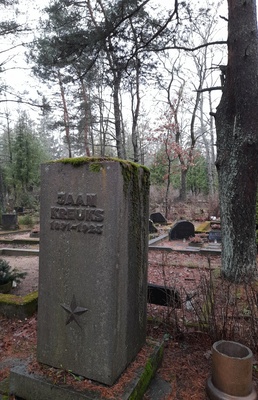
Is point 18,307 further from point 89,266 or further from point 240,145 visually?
point 240,145

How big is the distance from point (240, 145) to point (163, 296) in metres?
3.06

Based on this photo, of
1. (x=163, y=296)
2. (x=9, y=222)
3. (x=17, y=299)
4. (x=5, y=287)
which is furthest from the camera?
(x=9, y=222)

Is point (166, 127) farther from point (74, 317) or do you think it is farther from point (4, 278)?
point (74, 317)

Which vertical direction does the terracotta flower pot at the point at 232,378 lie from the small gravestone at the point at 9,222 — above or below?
below

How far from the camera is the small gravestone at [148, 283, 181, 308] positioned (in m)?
3.31

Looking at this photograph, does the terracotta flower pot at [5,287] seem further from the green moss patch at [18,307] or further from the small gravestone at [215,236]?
the small gravestone at [215,236]

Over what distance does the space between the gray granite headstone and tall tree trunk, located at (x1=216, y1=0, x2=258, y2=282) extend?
3.24 m

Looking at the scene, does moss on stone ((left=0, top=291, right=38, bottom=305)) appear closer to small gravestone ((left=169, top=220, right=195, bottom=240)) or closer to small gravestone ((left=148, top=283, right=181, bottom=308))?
small gravestone ((left=148, top=283, right=181, bottom=308))

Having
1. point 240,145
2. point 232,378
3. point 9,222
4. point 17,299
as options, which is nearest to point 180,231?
point 240,145

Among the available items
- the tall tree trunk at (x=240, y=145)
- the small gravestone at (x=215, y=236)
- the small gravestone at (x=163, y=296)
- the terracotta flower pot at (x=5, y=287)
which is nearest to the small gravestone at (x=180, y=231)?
the small gravestone at (x=215, y=236)

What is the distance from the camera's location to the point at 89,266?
2168 mm

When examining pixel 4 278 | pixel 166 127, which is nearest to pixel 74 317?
pixel 4 278

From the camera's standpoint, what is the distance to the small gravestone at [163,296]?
10.9 feet

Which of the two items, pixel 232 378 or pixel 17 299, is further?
pixel 17 299
